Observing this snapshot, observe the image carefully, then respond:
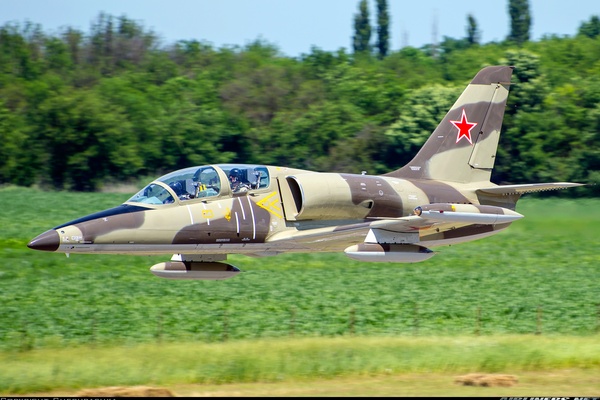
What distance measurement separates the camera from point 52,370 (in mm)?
16469

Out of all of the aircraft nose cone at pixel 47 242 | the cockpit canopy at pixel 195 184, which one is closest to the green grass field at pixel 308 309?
the aircraft nose cone at pixel 47 242

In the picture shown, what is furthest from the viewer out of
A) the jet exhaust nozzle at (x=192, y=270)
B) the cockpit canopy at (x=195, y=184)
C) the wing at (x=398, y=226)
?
the jet exhaust nozzle at (x=192, y=270)

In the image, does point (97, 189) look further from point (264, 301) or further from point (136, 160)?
point (264, 301)

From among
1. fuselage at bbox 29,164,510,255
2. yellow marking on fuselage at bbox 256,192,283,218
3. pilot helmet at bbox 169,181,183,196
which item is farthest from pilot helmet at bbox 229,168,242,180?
pilot helmet at bbox 169,181,183,196

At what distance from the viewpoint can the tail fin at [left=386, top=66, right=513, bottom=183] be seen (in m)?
21.9

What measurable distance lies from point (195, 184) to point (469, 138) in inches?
292

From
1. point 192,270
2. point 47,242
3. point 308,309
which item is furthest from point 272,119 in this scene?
point 47,242

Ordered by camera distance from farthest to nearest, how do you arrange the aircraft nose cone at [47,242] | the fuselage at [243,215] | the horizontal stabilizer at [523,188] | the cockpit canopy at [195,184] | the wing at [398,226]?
the horizontal stabilizer at [523,188] < the wing at [398,226] < the cockpit canopy at [195,184] < the fuselage at [243,215] < the aircraft nose cone at [47,242]

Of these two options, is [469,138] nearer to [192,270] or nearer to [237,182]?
[237,182]

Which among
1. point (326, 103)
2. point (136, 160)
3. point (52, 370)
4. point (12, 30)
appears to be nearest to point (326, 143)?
point (326, 103)

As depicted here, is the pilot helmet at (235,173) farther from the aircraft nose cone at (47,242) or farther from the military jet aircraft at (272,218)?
the aircraft nose cone at (47,242)

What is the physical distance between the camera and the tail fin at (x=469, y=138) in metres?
21.9

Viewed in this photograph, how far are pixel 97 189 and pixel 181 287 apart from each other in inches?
1020

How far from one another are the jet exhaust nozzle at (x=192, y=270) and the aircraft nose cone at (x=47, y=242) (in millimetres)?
2768
